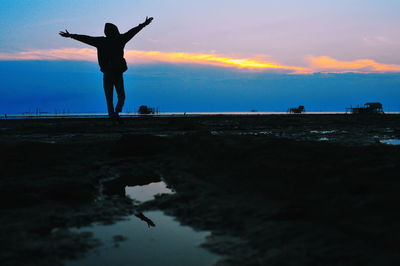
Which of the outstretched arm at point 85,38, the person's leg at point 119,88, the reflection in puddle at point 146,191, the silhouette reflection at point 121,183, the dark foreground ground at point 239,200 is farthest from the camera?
the person's leg at point 119,88

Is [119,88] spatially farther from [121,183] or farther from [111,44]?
[121,183]

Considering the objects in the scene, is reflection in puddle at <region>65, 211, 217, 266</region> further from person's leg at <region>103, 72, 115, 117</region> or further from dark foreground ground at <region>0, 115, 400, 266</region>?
person's leg at <region>103, 72, 115, 117</region>

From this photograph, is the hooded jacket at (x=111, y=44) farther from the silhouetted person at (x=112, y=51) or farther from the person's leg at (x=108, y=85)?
the person's leg at (x=108, y=85)

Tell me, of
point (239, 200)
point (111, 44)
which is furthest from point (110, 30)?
point (239, 200)

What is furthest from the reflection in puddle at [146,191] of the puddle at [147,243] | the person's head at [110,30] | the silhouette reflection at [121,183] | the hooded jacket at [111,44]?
the person's head at [110,30]

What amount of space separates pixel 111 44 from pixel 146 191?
371 inches

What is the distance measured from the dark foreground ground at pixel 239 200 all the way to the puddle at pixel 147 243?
0.11m

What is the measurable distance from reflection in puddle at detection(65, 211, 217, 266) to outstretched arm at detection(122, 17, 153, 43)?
34.0ft

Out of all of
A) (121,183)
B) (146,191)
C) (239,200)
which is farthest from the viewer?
(121,183)

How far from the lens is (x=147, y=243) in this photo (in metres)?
2.44

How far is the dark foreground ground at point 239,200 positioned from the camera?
2.08 metres

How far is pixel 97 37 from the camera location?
12.1 metres

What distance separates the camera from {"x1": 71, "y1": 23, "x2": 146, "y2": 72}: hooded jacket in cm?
1219

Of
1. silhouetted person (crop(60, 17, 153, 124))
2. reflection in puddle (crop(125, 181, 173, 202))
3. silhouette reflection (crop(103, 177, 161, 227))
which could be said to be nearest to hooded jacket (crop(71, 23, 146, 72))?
silhouetted person (crop(60, 17, 153, 124))
